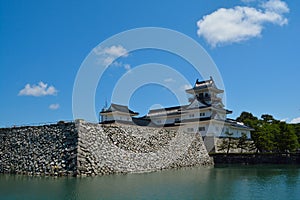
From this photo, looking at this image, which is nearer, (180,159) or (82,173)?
(82,173)

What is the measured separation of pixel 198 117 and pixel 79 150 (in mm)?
22442

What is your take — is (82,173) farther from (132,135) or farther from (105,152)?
(132,135)

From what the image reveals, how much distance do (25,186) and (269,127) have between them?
83.1 ft

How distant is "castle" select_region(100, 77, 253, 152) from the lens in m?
33.3

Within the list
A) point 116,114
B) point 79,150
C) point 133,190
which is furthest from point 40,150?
point 116,114

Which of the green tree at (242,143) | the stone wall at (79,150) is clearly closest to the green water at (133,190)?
the stone wall at (79,150)

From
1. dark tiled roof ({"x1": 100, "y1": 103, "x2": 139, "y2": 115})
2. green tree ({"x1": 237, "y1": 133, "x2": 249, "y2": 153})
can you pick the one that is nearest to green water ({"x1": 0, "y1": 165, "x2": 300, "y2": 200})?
green tree ({"x1": 237, "y1": 133, "x2": 249, "y2": 153})

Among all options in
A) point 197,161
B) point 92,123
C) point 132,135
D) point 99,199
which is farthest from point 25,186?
point 197,161

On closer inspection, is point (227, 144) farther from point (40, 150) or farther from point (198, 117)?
point (40, 150)

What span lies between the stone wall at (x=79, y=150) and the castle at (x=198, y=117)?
13.8 m

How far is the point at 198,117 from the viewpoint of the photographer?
35250 mm

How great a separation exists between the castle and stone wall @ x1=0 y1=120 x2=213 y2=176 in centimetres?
1376

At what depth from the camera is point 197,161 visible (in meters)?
24.7

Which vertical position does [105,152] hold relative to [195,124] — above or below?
below
